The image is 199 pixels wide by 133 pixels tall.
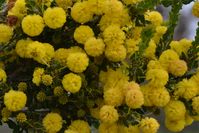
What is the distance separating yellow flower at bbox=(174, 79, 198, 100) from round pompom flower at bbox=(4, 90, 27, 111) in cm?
44

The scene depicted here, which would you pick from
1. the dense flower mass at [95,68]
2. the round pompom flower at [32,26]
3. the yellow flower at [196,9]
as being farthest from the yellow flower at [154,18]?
the round pompom flower at [32,26]

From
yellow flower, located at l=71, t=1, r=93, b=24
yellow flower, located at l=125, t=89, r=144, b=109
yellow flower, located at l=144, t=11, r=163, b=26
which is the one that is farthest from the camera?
yellow flower, located at l=144, t=11, r=163, b=26

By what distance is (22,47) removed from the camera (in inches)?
63.4

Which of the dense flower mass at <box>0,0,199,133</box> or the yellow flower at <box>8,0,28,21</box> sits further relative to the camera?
the yellow flower at <box>8,0,28,21</box>

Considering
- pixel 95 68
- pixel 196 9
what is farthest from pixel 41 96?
pixel 196 9

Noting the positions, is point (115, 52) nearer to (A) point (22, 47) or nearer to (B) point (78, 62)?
(B) point (78, 62)

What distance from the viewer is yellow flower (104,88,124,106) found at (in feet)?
4.86

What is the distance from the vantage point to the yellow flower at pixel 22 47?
1604 millimetres

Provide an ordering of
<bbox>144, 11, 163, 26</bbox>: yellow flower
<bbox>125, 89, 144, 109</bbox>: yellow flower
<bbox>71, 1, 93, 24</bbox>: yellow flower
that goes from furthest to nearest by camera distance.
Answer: <bbox>144, 11, 163, 26</bbox>: yellow flower, <bbox>71, 1, 93, 24</bbox>: yellow flower, <bbox>125, 89, 144, 109</bbox>: yellow flower

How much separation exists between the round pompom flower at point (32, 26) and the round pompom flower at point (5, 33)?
0.26 ft

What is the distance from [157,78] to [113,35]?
170 millimetres

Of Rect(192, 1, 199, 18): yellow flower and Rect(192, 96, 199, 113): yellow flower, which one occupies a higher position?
Rect(192, 1, 199, 18): yellow flower

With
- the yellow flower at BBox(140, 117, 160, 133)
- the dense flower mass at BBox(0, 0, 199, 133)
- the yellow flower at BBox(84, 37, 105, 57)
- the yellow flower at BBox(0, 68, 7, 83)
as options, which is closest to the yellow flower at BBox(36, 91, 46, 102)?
the dense flower mass at BBox(0, 0, 199, 133)

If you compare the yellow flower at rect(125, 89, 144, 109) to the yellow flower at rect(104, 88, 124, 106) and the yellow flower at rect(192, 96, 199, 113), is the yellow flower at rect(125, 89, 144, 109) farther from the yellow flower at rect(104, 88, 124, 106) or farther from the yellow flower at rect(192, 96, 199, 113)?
the yellow flower at rect(192, 96, 199, 113)
